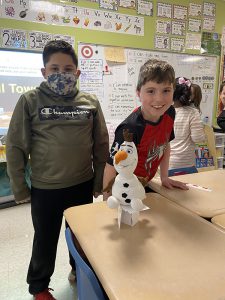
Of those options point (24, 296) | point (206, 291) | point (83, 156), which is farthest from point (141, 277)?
point (24, 296)

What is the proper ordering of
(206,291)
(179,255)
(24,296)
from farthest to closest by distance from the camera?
(24,296)
(179,255)
(206,291)

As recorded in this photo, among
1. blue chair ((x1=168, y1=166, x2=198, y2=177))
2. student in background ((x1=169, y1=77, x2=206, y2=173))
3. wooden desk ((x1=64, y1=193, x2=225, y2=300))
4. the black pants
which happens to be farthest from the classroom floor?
student in background ((x1=169, y1=77, x2=206, y2=173))

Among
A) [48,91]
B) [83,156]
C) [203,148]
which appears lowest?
[203,148]

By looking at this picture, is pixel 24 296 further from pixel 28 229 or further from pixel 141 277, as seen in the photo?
pixel 141 277

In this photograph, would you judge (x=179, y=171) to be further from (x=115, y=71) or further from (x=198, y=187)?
(x=115, y=71)

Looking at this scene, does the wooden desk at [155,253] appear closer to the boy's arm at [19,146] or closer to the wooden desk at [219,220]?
the wooden desk at [219,220]

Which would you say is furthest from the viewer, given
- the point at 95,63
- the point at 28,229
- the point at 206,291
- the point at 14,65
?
the point at 95,63

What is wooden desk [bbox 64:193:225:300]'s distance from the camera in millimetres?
627

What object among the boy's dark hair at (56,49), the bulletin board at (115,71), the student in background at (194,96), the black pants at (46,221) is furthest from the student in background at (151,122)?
the bulletin board at (115,71)

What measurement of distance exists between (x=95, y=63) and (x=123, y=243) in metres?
2.44

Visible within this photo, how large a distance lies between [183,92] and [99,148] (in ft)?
3.26

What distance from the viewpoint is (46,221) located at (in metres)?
1.29

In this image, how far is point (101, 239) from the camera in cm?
84

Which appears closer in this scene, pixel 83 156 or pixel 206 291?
pixel 206 291
